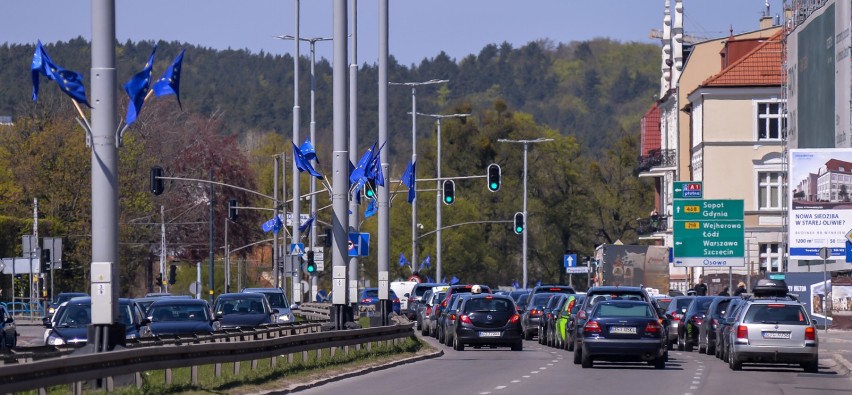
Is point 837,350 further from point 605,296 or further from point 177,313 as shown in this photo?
point 177,313

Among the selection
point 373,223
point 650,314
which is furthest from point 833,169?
point 373,223

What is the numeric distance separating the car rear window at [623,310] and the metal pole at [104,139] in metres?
12.7

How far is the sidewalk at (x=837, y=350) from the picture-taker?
1230 inches

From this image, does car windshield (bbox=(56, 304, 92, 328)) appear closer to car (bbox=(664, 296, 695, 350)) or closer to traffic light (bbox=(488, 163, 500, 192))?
car (bbox=(664, 296, 695, 350))

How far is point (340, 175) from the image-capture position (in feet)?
109

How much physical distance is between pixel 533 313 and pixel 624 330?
18805 millimetres

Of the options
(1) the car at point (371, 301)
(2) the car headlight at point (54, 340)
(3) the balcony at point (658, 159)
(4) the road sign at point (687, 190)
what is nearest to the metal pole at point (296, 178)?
(1) the car at point (371, 301)

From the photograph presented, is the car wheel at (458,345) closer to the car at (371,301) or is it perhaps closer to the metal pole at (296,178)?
the metal pole at (296,178)

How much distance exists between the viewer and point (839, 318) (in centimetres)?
4950

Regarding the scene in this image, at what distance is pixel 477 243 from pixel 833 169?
55.4 metres

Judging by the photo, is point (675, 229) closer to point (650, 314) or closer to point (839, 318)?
point (839, 318)

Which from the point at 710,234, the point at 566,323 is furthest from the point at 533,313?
the point at 710,234

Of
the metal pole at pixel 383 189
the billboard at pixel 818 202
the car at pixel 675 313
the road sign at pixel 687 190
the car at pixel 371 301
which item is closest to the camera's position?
the metal pole at pixel 383 189

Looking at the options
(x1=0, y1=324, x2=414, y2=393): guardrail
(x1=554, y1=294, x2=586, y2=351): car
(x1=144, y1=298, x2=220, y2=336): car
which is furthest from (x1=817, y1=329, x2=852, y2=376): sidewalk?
(x1=144, y1=298, x2=220, y2=336): car
